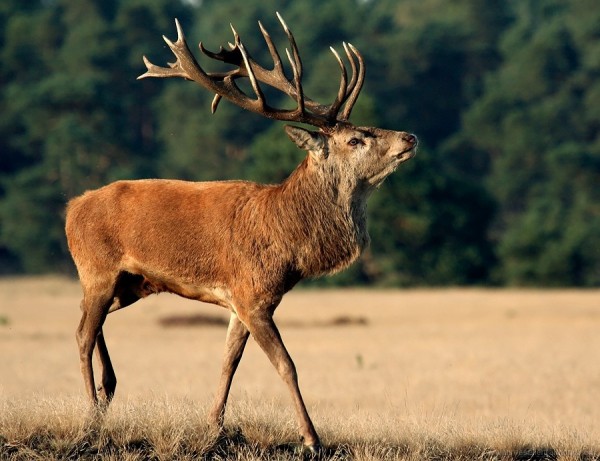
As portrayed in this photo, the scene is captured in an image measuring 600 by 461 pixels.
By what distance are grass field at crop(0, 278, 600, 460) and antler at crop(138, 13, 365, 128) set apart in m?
2.47

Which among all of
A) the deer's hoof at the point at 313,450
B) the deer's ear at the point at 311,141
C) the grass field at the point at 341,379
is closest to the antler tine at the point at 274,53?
the deer's ear at the point at 311,141

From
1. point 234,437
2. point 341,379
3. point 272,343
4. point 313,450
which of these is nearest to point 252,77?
point 272,343

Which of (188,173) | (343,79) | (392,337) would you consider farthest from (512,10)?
(343,79)

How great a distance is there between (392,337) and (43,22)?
60197 mm

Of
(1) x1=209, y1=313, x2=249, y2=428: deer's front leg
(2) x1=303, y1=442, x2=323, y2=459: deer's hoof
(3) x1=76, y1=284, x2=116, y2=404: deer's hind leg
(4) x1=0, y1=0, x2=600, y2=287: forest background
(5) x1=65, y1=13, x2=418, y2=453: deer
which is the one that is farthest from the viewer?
(4) x1=0, y1=0, x2=600, y2=287: forest background

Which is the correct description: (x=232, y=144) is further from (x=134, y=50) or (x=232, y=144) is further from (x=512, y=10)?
(x=512, y=10)

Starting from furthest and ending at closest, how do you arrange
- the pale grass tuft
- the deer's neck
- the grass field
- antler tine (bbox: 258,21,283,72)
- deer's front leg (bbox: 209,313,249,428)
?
antler tine (bbox: 258,21,283,72) → deer's front leg (bbox: 209,313,249,428) → the deer's neck → the grass field → the pale grass tuft

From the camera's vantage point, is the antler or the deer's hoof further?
the antler

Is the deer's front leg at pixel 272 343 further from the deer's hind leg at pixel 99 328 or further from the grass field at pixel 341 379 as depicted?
the deer's hind leg at pixel 99 328

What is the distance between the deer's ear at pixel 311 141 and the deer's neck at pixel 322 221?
0.45ft

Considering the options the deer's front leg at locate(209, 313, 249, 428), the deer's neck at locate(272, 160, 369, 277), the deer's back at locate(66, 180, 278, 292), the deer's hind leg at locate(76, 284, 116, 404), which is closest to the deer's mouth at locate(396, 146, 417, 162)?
the deer's neck at locate(272, 160, 369, 277)

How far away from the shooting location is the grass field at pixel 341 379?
976 cm

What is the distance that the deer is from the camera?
10234mm

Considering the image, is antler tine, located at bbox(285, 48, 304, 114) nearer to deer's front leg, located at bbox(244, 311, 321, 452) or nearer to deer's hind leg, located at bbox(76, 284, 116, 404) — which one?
deer's front leg, located at bbox(244, 311, 321, 452)
